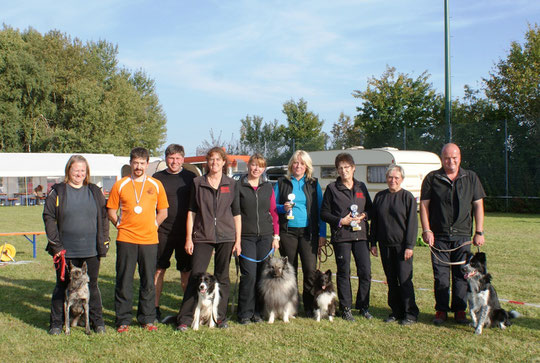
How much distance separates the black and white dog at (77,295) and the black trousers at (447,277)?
3.41 m

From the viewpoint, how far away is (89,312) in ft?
14.6

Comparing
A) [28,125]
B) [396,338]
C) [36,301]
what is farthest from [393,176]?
[28,125]

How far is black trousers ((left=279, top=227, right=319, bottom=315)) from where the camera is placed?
4938 millimetres

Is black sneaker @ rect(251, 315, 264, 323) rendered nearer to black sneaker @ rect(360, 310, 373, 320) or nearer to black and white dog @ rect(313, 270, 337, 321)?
black and white dog @ rect(313, 270, 337, 321)

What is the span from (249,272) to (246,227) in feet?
1.54

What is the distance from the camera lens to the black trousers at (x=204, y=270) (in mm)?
4516

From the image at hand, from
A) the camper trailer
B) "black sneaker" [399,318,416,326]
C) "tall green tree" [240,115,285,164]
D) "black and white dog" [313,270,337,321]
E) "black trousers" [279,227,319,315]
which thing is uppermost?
"tall green tree" [240,115,285,164]

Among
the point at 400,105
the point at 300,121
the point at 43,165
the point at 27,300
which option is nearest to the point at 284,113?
the point at 300,121

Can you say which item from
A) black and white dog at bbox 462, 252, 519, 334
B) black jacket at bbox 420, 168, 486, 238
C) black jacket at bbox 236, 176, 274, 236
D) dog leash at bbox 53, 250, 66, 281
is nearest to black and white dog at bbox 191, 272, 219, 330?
black jacket at bbox 236, 176, 274, 236

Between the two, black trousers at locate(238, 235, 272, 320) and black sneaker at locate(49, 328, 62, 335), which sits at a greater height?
black trousers at locate(238, 235, 272, 320)

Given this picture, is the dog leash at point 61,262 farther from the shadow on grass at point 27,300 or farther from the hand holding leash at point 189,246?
the hand holding leash at point 189,246

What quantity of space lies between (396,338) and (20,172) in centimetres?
2618

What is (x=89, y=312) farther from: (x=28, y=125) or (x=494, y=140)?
(x=28, y=125)

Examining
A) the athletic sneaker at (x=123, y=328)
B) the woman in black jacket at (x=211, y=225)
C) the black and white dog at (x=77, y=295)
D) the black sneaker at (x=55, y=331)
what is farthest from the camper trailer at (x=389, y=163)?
the black sneaker at (x=55, y=331)
